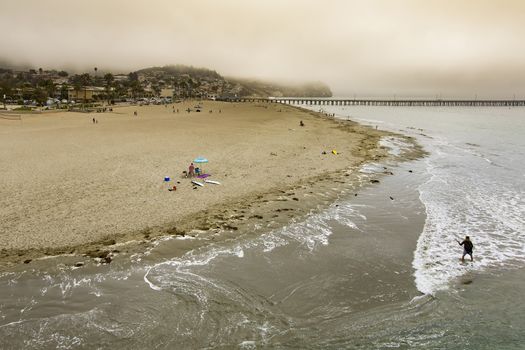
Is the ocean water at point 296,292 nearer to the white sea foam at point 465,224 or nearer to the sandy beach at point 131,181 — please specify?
the white sea foam at point 465,224

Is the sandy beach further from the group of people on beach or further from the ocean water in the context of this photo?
the ocean water

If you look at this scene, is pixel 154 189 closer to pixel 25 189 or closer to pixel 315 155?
pixel 25 189

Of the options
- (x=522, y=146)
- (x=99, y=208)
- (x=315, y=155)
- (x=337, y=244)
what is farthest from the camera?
(x=522, y=146)

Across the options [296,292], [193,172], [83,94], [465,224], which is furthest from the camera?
[83,94]

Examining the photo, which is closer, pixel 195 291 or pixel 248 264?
pixel 195 291

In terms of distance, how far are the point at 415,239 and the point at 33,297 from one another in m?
14.7

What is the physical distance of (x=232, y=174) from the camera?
80.3 feet

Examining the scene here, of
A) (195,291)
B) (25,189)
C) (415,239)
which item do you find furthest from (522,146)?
(25,189)

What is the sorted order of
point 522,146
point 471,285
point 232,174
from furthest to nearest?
point 522,146, point 232,174, point 471,285

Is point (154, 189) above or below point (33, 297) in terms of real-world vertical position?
above

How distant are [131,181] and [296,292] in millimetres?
14551

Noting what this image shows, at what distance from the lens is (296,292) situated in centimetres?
1109

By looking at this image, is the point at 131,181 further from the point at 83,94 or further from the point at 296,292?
the point at 83,94

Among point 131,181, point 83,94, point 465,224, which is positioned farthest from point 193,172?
point 83,94
